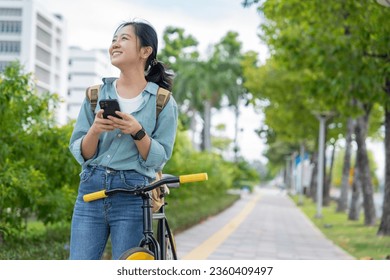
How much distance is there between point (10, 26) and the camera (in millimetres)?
5121

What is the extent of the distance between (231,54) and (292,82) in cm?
374

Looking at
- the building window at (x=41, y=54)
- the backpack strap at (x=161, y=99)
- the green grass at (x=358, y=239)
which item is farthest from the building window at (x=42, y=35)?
the backpack strap at (x=161, y=99)

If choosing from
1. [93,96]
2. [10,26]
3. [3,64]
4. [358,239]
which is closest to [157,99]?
[93,96]

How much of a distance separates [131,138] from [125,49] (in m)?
0.32

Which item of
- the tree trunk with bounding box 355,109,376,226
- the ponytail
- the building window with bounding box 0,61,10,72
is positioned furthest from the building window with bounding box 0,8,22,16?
the tree trunk with bounding box 355,109,376,226

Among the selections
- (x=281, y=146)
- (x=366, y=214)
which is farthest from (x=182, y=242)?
(x=281, y=146)

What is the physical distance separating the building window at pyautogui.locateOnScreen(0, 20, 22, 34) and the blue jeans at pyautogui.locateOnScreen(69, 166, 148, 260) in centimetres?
248

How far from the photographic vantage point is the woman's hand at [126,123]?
2.45 meters

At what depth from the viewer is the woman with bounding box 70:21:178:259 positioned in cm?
260

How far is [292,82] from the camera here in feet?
69.8

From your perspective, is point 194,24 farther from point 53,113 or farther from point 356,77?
point 356,77

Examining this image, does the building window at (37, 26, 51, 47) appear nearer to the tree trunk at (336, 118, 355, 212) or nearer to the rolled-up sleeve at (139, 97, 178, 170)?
the rolled-up sleeve at (139, 97, 178, 170)

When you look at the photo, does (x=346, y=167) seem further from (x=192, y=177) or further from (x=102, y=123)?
(x=102, y=123)

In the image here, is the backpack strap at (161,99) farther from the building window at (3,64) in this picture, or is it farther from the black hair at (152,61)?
the building window at (3,64)
